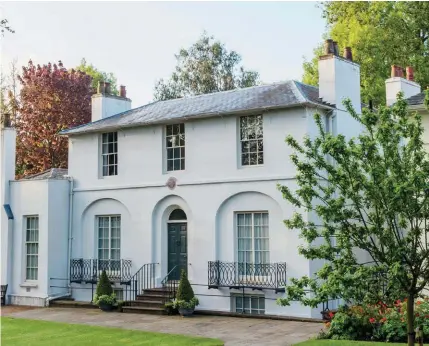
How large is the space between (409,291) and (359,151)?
246 cm

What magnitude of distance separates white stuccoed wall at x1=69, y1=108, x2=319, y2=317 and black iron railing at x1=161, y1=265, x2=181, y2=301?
0.94ft

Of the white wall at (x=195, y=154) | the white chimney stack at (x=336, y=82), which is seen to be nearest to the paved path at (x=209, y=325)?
the white wall at (x=195, y=154)

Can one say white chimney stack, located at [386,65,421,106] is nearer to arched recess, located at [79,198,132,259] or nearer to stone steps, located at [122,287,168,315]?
arched recess, located at [79,198,132,259]

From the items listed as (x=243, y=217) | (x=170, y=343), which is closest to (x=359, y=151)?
(x=170, y=343)

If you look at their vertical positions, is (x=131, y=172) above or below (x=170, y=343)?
above

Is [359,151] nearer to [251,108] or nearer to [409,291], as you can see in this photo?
[409,291]

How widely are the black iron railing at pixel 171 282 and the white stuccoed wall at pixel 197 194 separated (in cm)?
29

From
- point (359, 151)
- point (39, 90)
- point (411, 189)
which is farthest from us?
point (39, 90)

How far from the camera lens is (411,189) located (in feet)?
31.9

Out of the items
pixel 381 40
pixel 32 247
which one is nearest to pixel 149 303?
pixel 32 247

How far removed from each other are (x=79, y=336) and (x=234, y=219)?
6.73 m

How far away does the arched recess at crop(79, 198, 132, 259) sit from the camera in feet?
76.4

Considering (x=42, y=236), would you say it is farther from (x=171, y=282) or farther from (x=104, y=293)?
(x=171, y=282)

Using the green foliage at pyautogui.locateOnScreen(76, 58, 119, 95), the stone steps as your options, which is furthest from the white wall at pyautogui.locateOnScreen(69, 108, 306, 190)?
the green foliage at pyautogui.locateOnScreen(76, 58, 119, 95)
